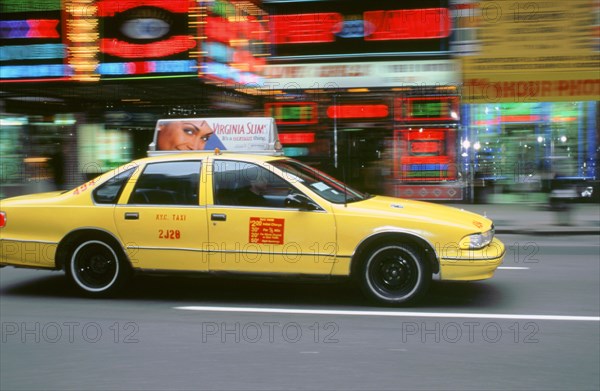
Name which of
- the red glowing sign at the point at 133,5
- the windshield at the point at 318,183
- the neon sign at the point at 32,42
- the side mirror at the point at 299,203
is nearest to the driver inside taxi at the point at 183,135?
the windshield at the point at 318,183

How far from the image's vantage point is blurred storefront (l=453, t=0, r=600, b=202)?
15.1 m

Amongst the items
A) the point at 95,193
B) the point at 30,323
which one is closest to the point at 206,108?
the point at 95,193

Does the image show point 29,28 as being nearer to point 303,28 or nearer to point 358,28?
point 303,28

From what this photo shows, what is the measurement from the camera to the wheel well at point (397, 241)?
250 inches

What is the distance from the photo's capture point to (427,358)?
501cm

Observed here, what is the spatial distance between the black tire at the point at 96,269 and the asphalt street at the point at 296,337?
0.17 metres

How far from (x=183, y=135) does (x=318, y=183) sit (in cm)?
187

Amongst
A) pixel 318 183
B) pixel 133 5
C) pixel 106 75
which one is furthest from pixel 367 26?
pixel 318 183

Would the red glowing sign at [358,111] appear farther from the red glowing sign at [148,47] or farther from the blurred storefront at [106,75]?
the red glowing sign at [148,47]

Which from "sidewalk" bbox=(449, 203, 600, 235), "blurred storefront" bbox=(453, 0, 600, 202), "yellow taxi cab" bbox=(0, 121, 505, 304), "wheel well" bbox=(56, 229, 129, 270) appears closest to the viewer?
"yellow taxi cab" bbox=(0, 121, 505, 304)

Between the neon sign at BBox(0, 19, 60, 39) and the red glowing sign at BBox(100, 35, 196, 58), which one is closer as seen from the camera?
the red glowing sign at BBox(100, 35, 196, 58)

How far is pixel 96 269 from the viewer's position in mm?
7027

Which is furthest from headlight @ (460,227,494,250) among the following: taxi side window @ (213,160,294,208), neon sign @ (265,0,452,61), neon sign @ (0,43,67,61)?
neon sign @ (0,43,67,61)

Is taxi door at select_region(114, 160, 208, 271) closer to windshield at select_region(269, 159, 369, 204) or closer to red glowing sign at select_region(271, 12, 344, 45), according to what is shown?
windshield at select_region(269, 159, 369, 204)
